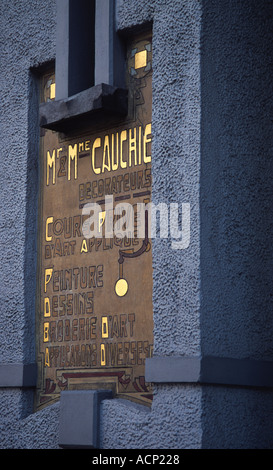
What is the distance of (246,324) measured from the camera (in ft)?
16.5

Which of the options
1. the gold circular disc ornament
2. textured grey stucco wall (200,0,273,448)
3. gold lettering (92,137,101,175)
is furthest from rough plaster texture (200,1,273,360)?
gold lettering (92,137,101,175)

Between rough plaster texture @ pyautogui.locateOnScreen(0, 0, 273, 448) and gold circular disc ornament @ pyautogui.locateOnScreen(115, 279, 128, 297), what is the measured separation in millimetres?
350

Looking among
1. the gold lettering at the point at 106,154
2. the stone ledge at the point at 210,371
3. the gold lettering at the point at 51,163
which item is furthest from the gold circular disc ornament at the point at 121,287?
the gold lettering at the point at 51,163

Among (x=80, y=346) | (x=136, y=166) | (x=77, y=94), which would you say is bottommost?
(x=80, y=346)

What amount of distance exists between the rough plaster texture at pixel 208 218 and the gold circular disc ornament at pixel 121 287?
35 cm

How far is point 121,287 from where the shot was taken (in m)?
5.32

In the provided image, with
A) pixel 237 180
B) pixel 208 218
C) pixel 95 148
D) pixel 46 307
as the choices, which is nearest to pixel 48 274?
pixel 46 307

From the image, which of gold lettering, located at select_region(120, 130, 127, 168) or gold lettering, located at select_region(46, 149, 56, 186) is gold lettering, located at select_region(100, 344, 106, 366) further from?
gold lettering, located at select_region(46, 149, 56, 186)

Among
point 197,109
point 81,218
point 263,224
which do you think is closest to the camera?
point 197,109

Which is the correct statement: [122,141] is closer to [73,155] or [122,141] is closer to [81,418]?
[73,155]

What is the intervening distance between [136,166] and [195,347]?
1.37 metres

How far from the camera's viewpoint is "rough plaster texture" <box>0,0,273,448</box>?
4.77 meters
